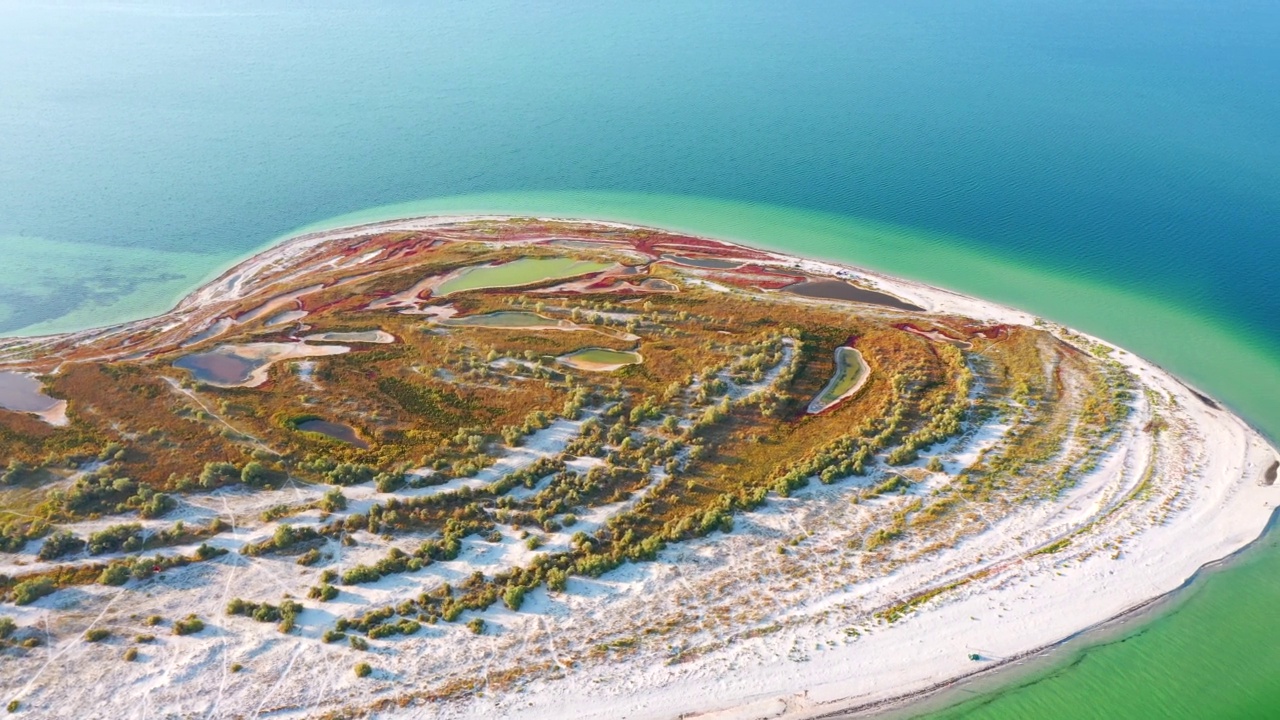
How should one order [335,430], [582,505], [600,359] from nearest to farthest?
[582,505]
[335,430]
[600,359]

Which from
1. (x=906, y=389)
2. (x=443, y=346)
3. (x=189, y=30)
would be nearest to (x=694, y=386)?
(x=906, y=389)

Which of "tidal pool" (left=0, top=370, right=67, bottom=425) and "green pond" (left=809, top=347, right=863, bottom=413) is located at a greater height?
"green pond" (left=809, top=347, right=863, bottom=413)

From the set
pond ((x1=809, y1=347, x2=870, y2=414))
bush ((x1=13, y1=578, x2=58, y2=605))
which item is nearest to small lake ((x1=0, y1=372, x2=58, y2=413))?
bush ((x1=13, y1=578, x2=58, y2=605))

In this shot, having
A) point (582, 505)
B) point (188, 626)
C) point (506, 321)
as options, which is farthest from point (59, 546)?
point (506, 321)

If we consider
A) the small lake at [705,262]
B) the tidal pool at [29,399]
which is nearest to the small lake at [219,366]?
the tidal pool at [29,399]

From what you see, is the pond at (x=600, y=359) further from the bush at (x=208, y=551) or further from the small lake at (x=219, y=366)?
the bush at (x=208, y=551)

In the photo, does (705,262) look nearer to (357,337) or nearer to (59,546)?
(357,337)

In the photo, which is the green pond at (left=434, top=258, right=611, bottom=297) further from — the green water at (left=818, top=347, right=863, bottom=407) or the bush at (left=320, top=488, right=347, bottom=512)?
the bush at (left=320, top=488, right=347, bottom=512)
